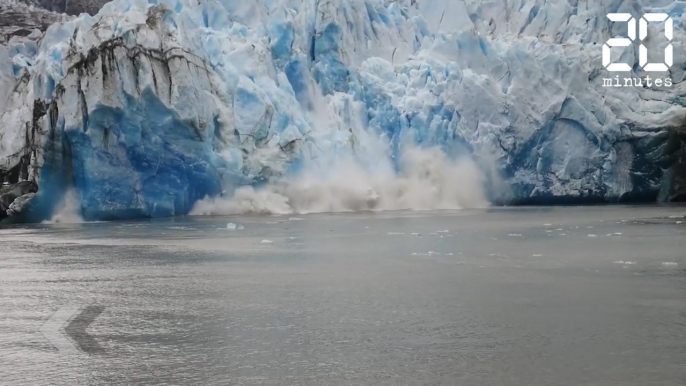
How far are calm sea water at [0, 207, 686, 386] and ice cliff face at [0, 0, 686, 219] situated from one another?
5.05 meters

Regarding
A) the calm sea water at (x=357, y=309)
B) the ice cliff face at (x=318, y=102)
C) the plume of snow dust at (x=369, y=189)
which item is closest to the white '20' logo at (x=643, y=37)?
the ice cliff face at (x=318, y=102)

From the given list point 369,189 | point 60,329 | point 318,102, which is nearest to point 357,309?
point 60,329

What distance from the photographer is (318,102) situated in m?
17.6

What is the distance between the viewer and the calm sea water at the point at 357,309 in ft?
11.9

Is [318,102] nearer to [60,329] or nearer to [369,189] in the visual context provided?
[369,189]

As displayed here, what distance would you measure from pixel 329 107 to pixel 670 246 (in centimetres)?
1023

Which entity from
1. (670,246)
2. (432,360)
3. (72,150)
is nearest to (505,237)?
(670,246)

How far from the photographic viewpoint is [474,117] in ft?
58.4

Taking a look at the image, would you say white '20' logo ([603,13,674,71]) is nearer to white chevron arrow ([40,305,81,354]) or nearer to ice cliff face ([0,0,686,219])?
ice cliff face ([0,0,686,219])

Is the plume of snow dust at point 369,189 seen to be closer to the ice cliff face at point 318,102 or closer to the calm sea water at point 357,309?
the ice cliff face at point 318,102

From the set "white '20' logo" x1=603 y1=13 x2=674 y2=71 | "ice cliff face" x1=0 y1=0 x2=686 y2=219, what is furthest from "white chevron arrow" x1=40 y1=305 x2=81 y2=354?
"white '20' logo" x1=603 y1=13 x2=674 y2=71

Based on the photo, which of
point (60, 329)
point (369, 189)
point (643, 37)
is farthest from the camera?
point (643, 37)

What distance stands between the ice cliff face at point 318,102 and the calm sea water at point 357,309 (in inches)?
199

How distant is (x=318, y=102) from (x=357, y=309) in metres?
12.9
